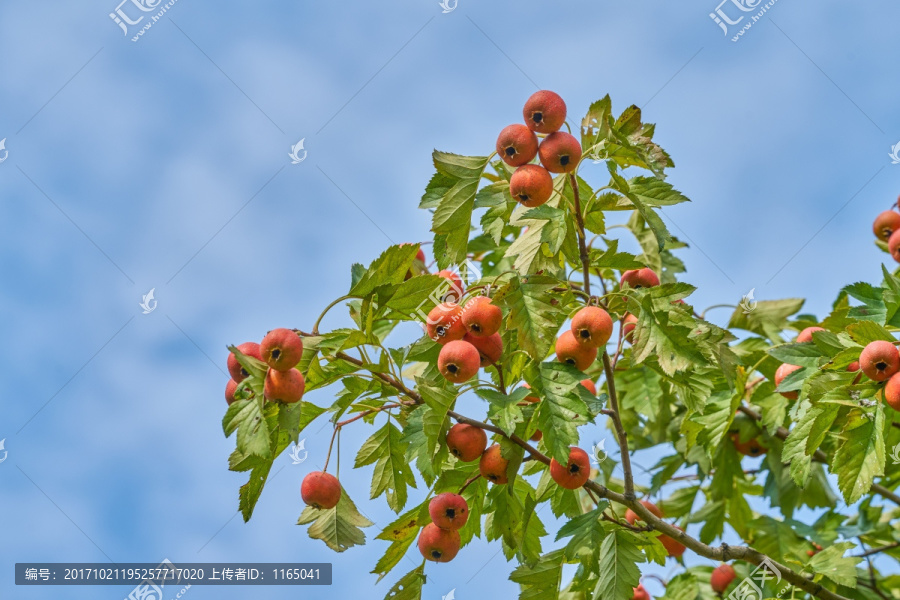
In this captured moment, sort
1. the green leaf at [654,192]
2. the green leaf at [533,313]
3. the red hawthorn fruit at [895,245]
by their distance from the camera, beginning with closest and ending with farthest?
the green leaf at [533,313] → the green leaf at [654,192] → the red hawthorn fruit at [895,245]

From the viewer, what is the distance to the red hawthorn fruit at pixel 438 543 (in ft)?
9.78

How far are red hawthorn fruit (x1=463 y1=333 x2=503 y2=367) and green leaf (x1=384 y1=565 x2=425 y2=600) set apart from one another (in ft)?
3.13

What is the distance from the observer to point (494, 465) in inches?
111

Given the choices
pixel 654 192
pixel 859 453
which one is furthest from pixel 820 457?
pixel 654 192

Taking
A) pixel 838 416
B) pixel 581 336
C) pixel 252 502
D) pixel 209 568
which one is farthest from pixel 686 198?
pixel 209 568

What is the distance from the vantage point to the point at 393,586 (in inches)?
126

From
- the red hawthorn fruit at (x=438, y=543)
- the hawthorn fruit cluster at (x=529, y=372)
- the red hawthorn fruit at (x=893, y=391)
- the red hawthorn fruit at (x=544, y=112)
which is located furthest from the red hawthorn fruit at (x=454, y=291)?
the red hawthorn fruit at (x=893, y=391)

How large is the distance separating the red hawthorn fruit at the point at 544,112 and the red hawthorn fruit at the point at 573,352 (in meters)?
0.77

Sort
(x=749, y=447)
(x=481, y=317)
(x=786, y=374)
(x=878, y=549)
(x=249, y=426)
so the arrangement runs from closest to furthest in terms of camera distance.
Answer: (x=249, y=426) → (x=481, y=317) → (x=786, y=374) → (x=878, y=549) → (x=749, y=447)

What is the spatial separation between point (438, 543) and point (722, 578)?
8.48 ft

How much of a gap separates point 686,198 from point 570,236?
1.61 feet

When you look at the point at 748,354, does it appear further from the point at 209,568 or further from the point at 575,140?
the point at 209,568

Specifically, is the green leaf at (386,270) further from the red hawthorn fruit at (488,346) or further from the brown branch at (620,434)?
the brown branch at (620,434)

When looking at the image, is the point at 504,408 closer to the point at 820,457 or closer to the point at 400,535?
the point at 400,535
